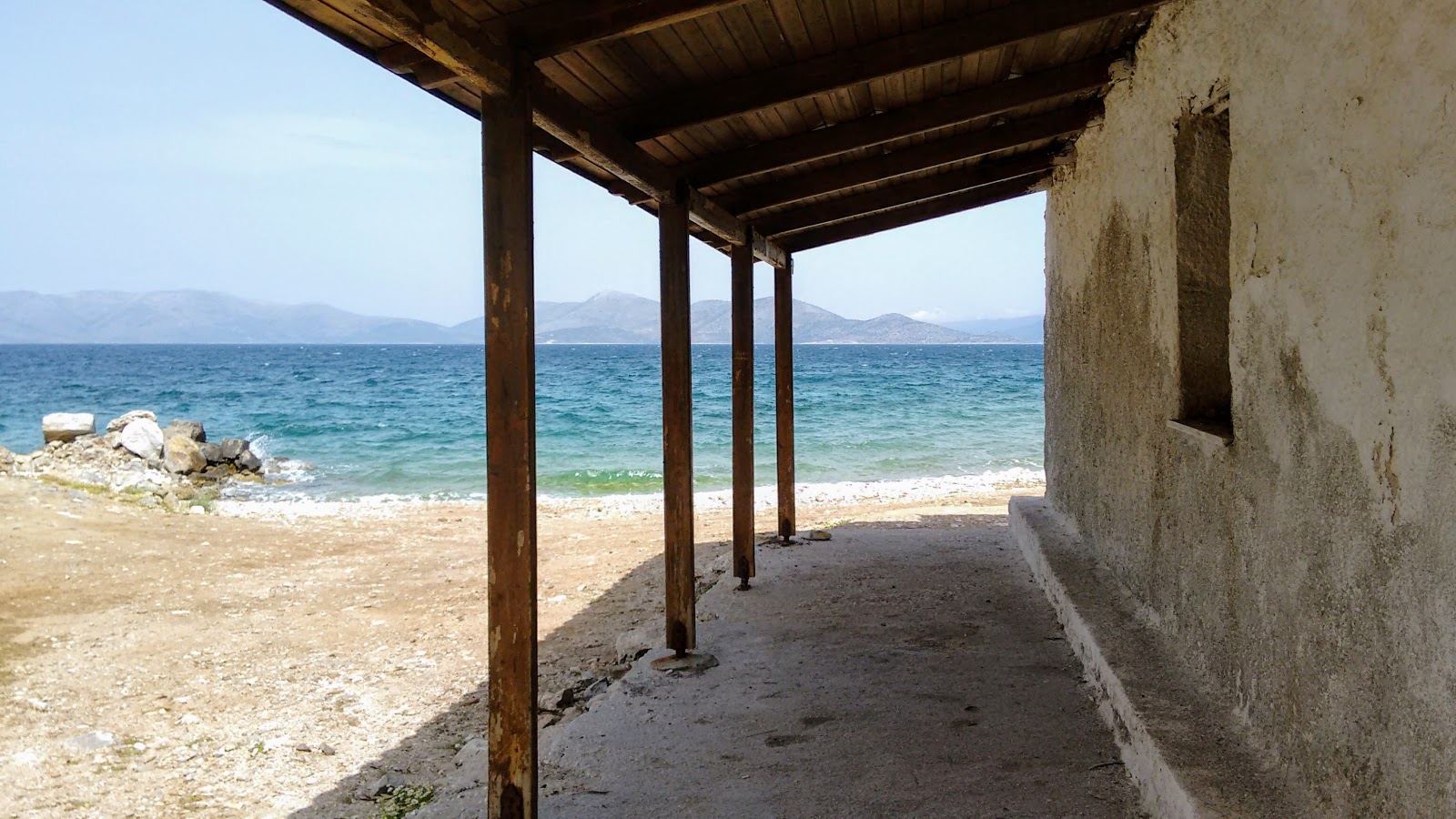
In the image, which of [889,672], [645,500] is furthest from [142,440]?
[889,672]

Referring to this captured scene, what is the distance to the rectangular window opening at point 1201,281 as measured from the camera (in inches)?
160

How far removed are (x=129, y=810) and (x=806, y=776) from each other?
10.2 ft

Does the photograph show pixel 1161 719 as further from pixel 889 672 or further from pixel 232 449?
pixel 232 449

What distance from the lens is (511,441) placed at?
3213 mm

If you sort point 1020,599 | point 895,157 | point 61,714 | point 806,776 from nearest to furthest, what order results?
point 806,776 < point 61,714 < point 895,157 < point 1020,599

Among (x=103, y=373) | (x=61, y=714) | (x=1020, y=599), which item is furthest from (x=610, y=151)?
(x=103, y=373)

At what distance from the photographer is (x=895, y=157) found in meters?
5.94

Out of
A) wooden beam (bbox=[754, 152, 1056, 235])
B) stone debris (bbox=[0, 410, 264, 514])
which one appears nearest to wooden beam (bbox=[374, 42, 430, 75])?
wooden beam (bbox=[754, 152, 1056, 235])

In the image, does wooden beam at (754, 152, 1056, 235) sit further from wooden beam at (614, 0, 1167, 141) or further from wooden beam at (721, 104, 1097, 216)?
wooden beam at (614, 0, 1167, 141)

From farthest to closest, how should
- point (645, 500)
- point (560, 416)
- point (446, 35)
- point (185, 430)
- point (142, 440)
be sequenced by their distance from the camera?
point (560, 416) → point (185, 430) → point (142, 440) → point (645, 500) → point (446, 35)

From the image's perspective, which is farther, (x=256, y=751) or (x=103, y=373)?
(x=103, y=373)

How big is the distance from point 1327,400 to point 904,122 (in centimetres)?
302

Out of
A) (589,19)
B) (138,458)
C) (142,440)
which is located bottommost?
(138,458)

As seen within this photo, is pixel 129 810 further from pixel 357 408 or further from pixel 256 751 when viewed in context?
pixel 357 408
